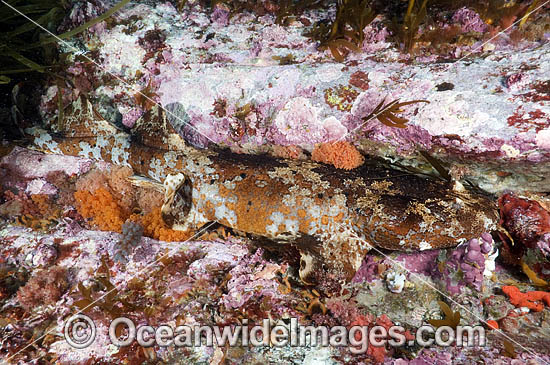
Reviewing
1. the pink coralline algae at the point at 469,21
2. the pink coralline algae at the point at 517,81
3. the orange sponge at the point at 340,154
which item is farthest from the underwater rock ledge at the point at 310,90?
the pink coralline algae at the point at 469,21

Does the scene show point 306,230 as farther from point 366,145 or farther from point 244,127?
point 244,127

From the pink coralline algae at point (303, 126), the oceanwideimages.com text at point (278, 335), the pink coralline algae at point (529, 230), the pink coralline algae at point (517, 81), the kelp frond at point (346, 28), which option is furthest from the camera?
the kelp frond at point (346, 28)

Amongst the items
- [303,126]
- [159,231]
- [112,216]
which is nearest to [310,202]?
[303,126]

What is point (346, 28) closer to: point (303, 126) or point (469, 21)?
point (469, 21)

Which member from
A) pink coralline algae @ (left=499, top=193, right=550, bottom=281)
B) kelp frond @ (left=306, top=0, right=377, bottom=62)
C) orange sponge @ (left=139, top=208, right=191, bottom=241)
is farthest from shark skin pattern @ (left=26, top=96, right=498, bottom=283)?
kelp frond @ (left=306, top=0, right=377, bottom=62)

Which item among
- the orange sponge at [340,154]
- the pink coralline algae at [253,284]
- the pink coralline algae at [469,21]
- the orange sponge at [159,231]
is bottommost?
the pink coralline algae at [253,284]

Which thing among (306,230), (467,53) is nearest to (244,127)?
(306,230)

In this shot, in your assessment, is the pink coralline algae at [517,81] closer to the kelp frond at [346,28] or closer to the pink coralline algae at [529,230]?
the pink coralline algae at [529,230]
